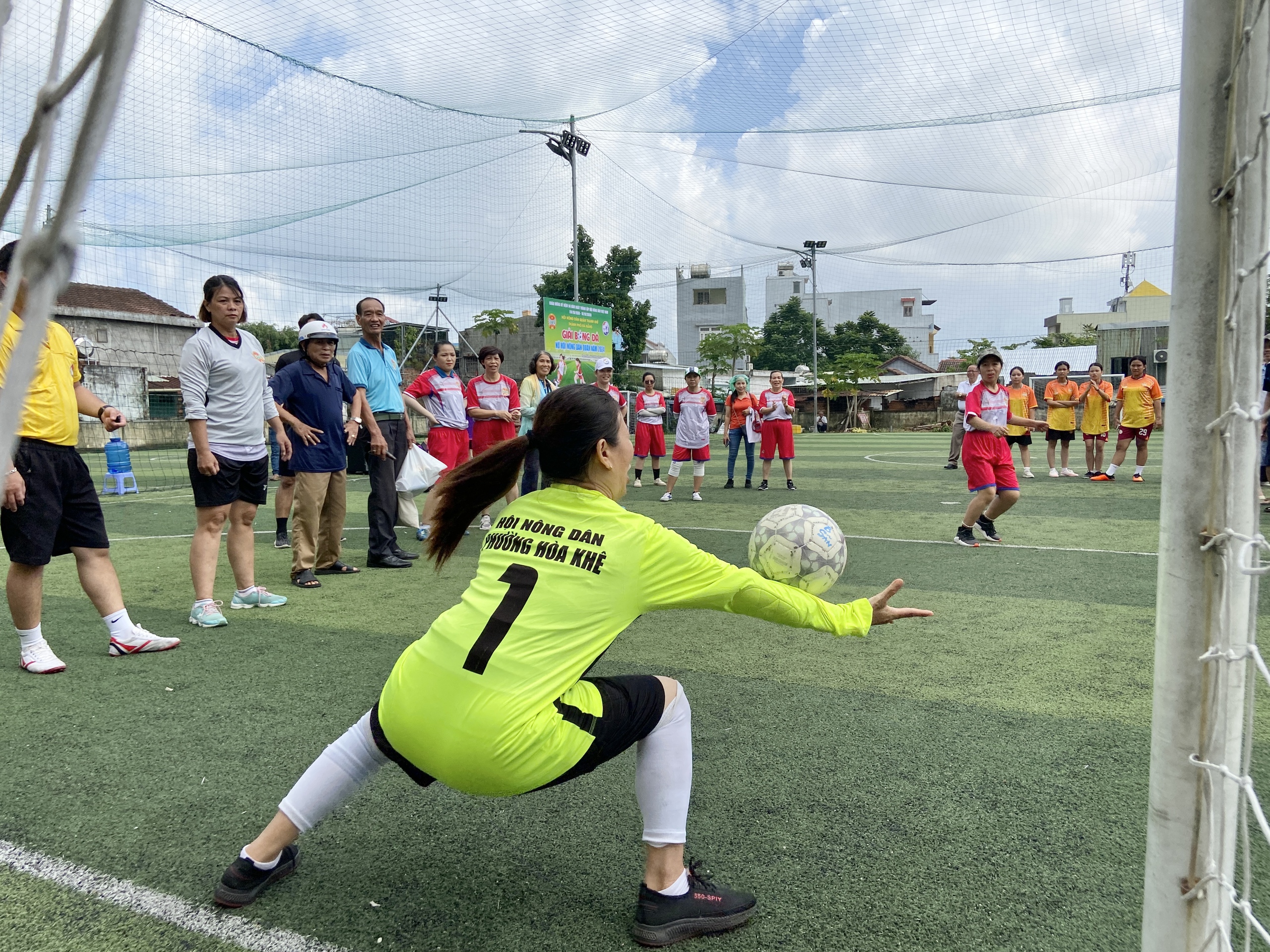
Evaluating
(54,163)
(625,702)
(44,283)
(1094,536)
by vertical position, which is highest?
(54,163)

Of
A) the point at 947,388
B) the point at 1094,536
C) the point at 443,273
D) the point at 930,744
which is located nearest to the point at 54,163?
the point at 930,744

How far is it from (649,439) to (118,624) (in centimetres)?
910

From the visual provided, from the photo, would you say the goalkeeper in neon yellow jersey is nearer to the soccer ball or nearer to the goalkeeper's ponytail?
the goalkeeper's ponytail

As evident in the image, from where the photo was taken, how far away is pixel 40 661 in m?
4.12

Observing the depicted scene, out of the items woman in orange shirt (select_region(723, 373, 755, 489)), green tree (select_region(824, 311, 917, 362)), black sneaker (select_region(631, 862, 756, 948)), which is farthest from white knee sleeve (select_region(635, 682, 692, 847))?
green tree (select_region(824, 311, 917, 362))

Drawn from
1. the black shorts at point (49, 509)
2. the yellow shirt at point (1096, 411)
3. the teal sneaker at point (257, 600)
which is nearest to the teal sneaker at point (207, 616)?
the teal sneaker at point (257, 600)

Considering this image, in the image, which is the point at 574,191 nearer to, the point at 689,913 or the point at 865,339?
the point at 689,913

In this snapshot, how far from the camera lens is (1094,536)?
802 centimetres

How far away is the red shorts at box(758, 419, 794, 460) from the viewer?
40.0ft

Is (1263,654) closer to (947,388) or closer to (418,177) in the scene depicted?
(418,177)

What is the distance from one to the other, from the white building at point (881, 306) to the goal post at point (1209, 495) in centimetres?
7609

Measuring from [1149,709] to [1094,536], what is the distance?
4.98 metres

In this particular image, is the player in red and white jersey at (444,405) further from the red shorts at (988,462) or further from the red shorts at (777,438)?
the red shorts at (777,438)

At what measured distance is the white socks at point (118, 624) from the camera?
4344mm
